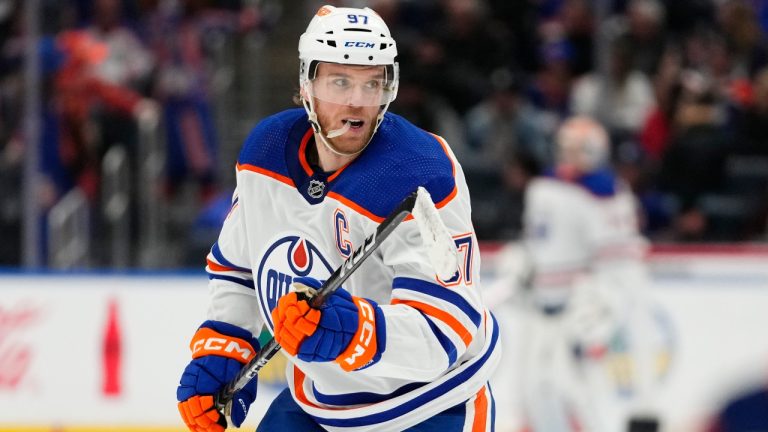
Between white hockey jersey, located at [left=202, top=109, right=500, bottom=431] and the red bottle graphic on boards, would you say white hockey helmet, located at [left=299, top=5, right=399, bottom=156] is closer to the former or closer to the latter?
white hockey jersey, located at [left=202, top=109, right=500, bottom=431]

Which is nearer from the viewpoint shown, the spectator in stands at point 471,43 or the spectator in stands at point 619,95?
the spectator in stands at point 619,95

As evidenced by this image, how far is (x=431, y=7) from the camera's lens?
755 cm

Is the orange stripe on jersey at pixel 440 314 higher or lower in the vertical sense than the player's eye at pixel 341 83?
lower

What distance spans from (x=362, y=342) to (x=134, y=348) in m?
3.54

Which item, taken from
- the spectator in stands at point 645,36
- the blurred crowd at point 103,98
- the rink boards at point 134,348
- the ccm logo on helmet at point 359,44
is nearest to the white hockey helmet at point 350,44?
the ccm logo on helmet at point 359,44

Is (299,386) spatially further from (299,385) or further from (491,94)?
(491,94)

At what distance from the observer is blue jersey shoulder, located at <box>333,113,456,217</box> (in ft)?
7.84

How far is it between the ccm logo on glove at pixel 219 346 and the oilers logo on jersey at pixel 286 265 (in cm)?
18

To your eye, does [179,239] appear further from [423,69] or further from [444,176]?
[444,176]

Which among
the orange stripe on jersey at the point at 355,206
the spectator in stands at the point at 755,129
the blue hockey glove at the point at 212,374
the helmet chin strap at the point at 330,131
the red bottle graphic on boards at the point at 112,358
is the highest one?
the helmet chin strap at the point at 330,131

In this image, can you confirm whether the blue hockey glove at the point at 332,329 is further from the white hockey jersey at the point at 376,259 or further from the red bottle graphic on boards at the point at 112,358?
the red bottle graphic on boards at the point at 112,358

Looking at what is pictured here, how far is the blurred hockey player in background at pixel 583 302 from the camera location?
5832 millimetres

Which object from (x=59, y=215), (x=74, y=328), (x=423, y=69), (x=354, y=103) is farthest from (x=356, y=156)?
(x=423, y=69)

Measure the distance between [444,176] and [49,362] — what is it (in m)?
3.61
